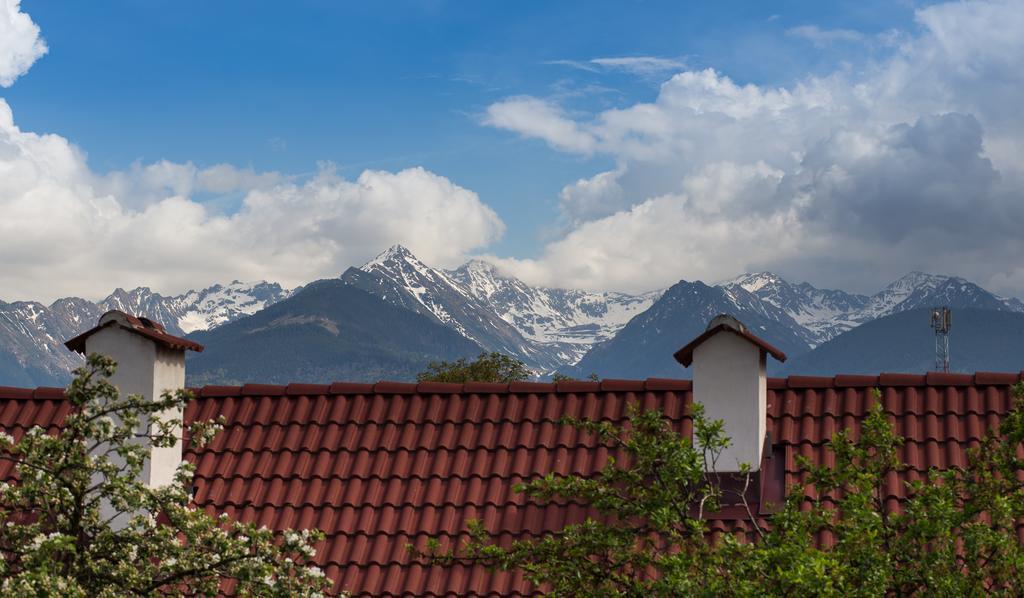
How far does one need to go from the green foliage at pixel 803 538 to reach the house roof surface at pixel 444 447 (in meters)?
3.63

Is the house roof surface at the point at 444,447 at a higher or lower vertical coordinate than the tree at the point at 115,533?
higher

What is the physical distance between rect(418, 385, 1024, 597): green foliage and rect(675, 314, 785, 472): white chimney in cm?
382

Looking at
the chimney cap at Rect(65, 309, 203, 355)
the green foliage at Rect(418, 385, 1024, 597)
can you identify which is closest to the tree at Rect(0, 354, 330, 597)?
the green foliage at Rect(418, 385, 1024, 597)

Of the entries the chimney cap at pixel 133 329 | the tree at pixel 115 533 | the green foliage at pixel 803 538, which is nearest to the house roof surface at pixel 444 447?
the chimney cap at pixel 133 329

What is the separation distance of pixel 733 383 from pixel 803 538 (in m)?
5.82

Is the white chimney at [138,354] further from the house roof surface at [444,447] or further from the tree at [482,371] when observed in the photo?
the tree at [482,371]

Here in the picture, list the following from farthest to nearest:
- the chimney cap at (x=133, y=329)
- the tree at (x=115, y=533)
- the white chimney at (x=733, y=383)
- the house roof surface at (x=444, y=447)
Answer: the chimney cap at (x=133, y=329) → the white chimney at (x=733, y=383) → the house roof surface at (x=444, y=447) → the tree at (x=115, y=533)

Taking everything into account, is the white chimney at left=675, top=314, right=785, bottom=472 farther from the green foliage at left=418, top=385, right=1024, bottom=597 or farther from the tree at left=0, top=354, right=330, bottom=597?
the tree at left=0, top=354, right=330, bottom=597

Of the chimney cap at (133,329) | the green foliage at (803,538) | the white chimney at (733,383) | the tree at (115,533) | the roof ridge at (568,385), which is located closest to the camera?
the green foliage at (803,538)

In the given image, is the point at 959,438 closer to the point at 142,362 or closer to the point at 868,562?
the point at 868,562

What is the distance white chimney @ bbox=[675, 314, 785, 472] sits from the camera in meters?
14.0

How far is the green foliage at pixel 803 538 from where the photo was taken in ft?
27.3

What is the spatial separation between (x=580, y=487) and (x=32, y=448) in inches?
170

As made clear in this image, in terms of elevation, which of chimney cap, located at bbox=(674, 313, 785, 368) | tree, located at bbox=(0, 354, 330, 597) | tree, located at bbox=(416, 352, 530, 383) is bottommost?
tree, located at bbox=(0, 354, 330, 597)
